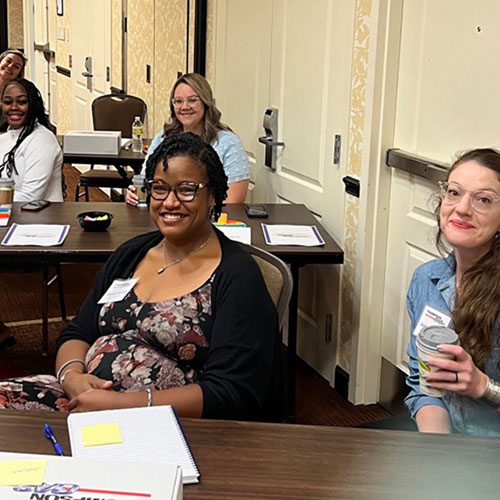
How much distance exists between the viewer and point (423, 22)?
9.70 feet

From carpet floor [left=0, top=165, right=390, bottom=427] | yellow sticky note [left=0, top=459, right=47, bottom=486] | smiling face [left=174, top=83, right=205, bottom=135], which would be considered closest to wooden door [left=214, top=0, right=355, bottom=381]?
carpet floor [left=0, top=165, right=390, bottom=427]

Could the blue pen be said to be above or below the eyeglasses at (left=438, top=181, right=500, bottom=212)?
below

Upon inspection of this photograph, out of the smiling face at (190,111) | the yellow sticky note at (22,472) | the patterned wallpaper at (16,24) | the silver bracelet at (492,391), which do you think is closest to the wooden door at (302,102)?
the smiling face at (190,111)

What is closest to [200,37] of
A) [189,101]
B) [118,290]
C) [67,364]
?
[189,101]

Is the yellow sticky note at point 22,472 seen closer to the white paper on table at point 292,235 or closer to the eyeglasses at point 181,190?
the eyeglasses at point 181,190

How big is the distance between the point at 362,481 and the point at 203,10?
370cm

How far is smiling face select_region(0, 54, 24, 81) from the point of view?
18.4ft

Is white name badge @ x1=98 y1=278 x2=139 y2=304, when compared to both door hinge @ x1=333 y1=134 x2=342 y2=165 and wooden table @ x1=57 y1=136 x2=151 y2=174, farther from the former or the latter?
wooden table @ x1=57 y1=136 x2=151 y2=174

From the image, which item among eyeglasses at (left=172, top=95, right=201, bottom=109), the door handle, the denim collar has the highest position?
eyeglasses at (left=172, top=95, right=201, bottom=109)

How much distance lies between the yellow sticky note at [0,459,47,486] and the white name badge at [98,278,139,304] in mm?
869

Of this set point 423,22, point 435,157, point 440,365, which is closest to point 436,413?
point 440,365

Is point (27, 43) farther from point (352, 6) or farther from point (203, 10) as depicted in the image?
point (352, 6)

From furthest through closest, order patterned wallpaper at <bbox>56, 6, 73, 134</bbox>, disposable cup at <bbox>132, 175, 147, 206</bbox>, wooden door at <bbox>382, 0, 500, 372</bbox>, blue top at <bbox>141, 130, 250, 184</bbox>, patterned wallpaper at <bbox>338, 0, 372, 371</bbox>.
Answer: patterned wallpaper at <bbox>56, 6, 73, 134</bbox>, blue top at <bbox>141, 130, 250, 184</bbox>, disposable cup at <bbox>132, 175, 147, 206</bbox>, patterned wallpaper at <bbox>338, 0, 372, 371</bbox>, wooden door at <bbox>382, 0, 500, 372</bbox>

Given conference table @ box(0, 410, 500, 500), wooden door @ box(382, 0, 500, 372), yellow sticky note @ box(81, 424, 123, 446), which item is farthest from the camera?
wooden door @ box(382, 0, 500, 372)
